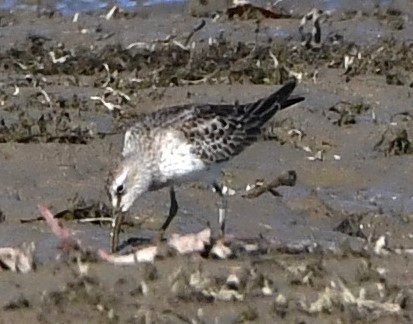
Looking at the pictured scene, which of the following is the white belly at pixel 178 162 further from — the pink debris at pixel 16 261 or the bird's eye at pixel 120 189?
the pink debris at pixel 16 261

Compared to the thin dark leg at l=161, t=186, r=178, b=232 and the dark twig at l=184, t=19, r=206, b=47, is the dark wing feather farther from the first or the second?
the dark twig at l=184, t=19, r=206, b=47

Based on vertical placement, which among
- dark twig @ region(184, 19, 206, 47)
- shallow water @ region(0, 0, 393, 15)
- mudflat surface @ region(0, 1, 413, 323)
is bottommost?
shallow water @ region(0, 0, 393, 15)

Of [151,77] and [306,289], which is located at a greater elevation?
[306,289]

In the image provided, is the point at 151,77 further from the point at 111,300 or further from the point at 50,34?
the point at 111,300

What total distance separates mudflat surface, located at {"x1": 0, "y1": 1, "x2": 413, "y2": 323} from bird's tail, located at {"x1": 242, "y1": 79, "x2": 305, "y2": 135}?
0.39 m

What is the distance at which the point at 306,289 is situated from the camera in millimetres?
6000

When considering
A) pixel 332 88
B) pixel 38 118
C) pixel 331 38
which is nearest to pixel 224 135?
pixel 38 118

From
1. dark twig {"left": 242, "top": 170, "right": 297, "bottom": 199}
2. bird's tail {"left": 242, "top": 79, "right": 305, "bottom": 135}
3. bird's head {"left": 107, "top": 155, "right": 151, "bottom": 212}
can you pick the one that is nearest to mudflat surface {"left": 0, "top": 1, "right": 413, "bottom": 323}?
dark twig {"left": 242, "top": 170, "right": 297, "bottom": 199}

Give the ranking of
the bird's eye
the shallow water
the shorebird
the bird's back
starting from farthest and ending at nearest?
1. the shallow water
2. the bird's back
3. the shorebird
4. the bird's eye

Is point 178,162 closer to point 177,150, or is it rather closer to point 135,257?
point 177,150

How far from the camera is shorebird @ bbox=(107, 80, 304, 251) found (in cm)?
765

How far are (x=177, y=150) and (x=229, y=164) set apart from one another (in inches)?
30.9

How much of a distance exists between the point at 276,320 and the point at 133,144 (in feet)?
8.36

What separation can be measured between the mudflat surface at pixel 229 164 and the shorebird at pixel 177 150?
0.20 meters
